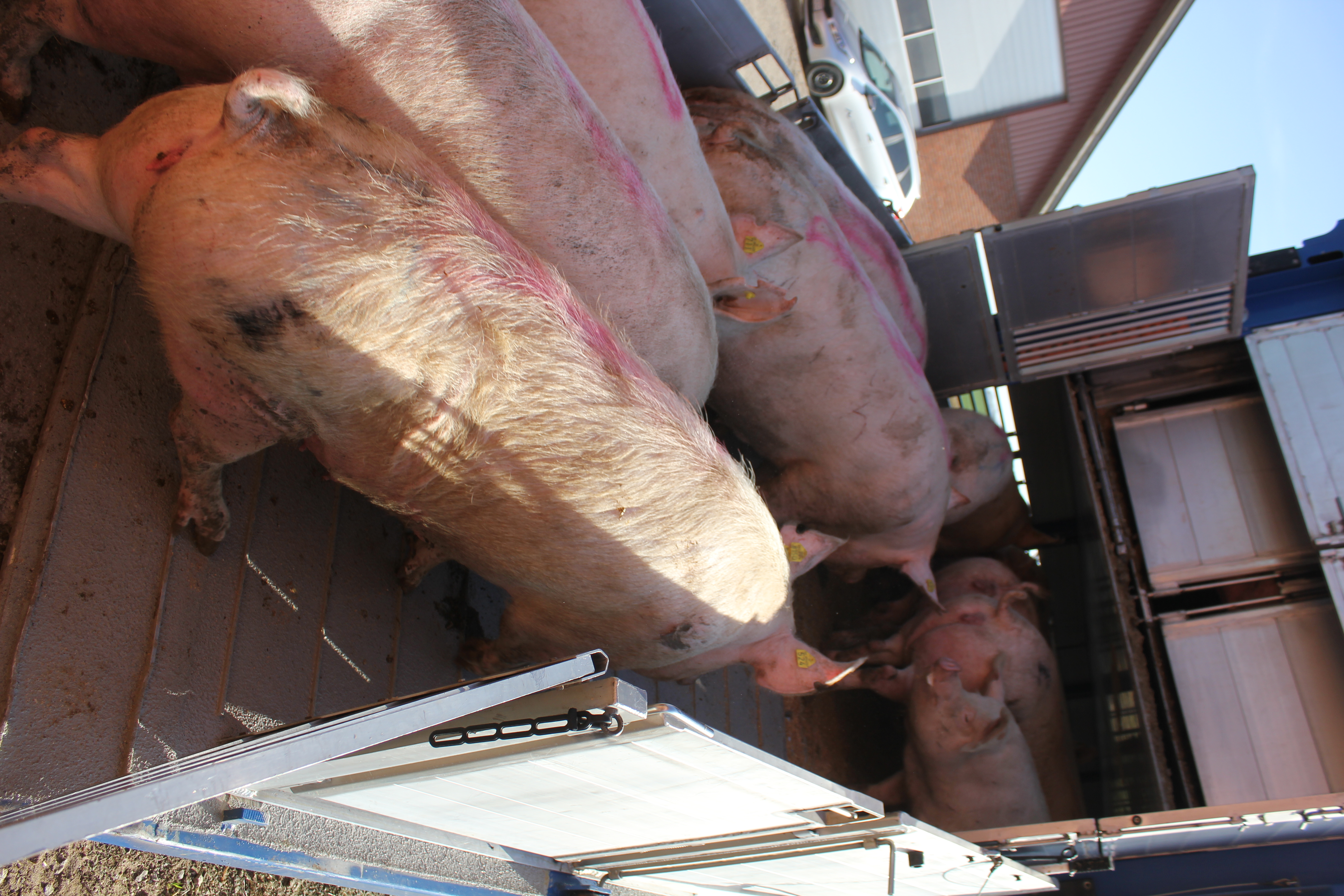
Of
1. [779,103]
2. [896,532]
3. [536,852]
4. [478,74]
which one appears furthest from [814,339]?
[779,103]

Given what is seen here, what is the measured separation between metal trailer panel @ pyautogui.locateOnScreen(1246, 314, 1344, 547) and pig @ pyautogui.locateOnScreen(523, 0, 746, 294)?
3.32 meters

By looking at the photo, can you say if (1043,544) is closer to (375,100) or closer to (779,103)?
(779,103)

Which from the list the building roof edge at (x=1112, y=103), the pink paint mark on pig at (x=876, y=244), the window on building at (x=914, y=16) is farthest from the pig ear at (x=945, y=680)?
the window on building at (x=914, y=16)

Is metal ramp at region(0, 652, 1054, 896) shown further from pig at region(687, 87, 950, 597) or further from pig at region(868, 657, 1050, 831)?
pig at region(687, 87, 950, 597)

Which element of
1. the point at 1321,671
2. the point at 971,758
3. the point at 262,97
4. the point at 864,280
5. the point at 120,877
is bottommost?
the point at 120,877

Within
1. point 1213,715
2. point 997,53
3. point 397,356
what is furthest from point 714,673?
point 997,53

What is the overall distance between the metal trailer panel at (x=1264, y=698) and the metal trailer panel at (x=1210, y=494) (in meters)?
0.29

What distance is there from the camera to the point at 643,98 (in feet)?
10.1

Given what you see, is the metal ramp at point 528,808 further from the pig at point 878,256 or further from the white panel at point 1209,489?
the pig at point 878,256

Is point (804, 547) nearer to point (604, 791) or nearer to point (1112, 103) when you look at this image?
point (604, 791)

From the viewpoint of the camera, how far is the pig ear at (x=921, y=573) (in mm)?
5090

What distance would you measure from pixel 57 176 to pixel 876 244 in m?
3.66

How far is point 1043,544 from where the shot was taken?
6355 mm

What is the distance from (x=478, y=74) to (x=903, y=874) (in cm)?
302
